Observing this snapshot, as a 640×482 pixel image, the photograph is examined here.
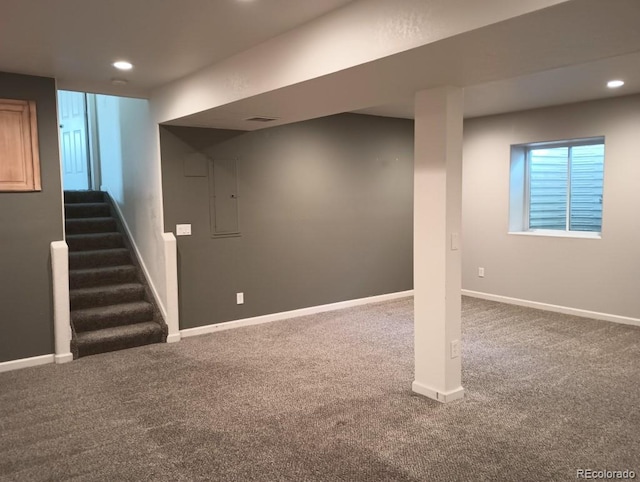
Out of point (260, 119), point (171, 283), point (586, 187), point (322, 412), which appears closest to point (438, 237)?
point (322, 412)

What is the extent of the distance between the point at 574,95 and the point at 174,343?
491 centimetres

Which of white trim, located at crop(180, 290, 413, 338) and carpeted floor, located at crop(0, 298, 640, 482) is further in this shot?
white trim, located at crop(180, 290, 413, 338)

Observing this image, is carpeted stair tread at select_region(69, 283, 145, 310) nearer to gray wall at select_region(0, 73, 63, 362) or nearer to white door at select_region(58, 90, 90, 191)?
gray wall at select_region(0, 73, 63, 362)

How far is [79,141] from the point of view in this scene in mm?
7117

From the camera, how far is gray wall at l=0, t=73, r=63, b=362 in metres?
4.29

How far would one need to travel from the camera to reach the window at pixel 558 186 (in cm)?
590

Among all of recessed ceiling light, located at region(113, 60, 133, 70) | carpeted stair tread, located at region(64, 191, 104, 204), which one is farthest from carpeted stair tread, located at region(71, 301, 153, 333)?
recessed ceiling light, located at region(113, 60, 133, 70)

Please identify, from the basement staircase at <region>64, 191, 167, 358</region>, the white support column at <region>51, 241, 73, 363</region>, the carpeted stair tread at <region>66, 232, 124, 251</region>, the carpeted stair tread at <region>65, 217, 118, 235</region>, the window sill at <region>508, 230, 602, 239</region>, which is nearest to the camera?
the white support column at <region>51, 241, 73, 363</region>

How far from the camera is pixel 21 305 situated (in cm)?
436

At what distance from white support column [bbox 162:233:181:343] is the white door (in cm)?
280

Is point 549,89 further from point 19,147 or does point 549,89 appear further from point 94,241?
point 94,241

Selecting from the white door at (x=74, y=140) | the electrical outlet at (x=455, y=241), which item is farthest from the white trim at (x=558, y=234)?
the white door at (x=74, y=140)

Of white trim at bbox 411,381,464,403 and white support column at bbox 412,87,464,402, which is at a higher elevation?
white support column at bbox 412,87,464,402

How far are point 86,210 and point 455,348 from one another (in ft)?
16.0
